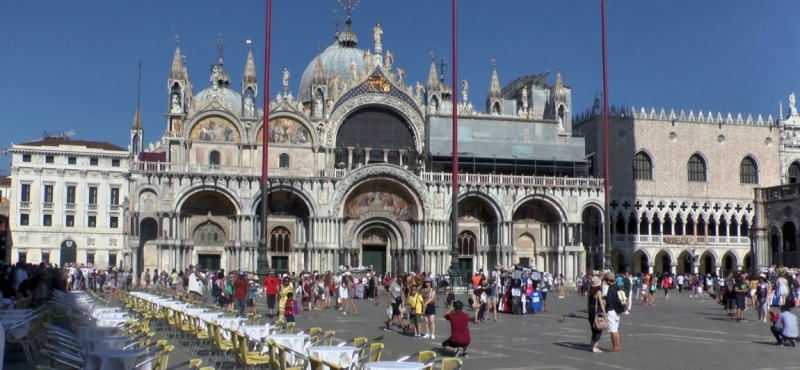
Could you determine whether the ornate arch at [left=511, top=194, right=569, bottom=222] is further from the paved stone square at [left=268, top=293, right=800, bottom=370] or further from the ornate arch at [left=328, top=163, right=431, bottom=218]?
the paved stone square at [left=268, top=293, right=800, bottom=370]

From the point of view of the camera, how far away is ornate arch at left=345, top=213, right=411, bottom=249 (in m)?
51.5

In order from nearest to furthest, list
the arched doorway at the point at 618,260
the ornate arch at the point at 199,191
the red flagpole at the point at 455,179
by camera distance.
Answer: the red flagpole at the point at 455,179 → the ornate arch at the point at 199,191 → the arched doorway at the point at 618,260

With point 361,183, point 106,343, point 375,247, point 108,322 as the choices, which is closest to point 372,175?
point 361,183

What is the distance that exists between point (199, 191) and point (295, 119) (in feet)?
23.0

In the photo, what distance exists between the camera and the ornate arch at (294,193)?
49.3m

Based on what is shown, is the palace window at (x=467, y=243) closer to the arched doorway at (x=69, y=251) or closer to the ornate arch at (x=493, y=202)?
the ornate arch at (x=493, y=202)

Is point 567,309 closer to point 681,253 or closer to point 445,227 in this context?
point 445,227

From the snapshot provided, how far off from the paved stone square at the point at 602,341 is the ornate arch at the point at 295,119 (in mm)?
23664

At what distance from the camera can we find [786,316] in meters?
17.8

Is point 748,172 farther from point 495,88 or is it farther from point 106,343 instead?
point 106,343

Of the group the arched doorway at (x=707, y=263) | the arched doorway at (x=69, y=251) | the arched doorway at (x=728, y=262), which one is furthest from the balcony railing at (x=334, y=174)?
the arched doorway at (x=69, y=251)

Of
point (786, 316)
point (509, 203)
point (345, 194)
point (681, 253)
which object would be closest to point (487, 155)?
point (509, 203)

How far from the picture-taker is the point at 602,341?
735 inches

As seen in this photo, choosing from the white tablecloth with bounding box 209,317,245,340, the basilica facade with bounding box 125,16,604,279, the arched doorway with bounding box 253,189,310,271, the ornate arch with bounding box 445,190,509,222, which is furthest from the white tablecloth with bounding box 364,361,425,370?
the ornate arch with bounding box 445,190,509,222
